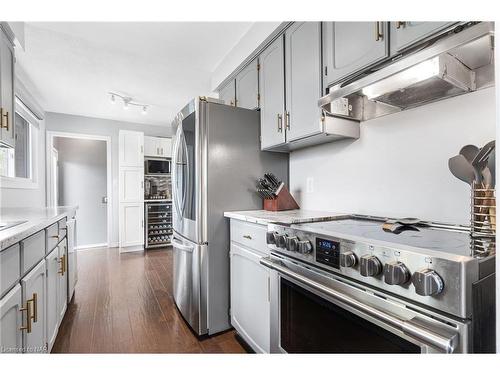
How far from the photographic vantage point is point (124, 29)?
79.5 inches

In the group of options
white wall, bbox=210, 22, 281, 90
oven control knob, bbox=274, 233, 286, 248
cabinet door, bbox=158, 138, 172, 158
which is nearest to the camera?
oven control knob, bbox=274, 233, 286, 248

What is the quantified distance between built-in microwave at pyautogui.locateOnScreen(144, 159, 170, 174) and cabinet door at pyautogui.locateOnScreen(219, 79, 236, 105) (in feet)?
8.11

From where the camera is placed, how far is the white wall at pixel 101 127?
4246mm

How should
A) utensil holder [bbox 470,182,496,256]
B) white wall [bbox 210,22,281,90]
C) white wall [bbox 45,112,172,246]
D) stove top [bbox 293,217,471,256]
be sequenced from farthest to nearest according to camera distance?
1. white wall [bbox 45,112,172,246]
2. white wall [bbox 210,22,281,90]
3. utensil holder [bbox 470,182,496,256]
4. stove top [bbox 293,217,471,256]

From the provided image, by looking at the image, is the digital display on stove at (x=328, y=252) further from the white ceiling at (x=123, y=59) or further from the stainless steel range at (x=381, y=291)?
the white ceiling at (x=123, y=59)

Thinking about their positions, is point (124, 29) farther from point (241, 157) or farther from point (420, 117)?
point (420, 117)

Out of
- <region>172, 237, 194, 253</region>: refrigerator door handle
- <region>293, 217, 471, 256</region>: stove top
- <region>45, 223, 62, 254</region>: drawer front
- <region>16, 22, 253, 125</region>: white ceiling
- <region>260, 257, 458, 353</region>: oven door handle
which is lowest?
<region>172, 237, 194, 253</region>: refrigerator door handle

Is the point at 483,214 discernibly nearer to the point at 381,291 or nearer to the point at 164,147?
the point at 381,291

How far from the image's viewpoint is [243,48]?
2.19 m

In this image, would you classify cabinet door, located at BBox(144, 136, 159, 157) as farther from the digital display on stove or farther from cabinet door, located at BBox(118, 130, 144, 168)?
the digital display on stove

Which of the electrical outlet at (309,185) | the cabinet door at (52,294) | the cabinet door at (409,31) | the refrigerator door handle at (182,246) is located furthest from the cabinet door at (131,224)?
the cabinet door at (409,31)

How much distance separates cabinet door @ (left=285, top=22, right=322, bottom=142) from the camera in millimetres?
1516

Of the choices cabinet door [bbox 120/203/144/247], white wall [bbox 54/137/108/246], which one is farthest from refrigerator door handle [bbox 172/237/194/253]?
white wall [bbox 54/137/108/246]

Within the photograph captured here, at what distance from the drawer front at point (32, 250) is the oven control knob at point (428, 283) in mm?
1484
